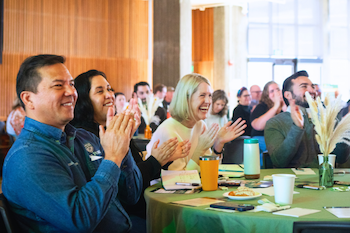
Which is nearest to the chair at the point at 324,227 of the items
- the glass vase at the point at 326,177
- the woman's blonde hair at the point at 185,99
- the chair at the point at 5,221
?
Answer: the glass vase at the point at 326,177

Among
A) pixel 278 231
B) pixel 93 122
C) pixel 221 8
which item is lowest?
pixel 278 231

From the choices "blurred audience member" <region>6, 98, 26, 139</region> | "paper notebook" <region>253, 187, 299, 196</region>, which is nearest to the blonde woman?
"paper notebook" <region>253, 187, 299, 196</region>

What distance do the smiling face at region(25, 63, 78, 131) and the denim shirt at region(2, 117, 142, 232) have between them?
0.04 meters

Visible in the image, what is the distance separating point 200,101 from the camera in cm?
275

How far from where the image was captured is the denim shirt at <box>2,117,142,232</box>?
1237 millimetres

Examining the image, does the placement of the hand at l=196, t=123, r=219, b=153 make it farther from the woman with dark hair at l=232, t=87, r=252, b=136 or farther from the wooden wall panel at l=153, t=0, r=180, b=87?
the wooden wall panel at l=153, t=0, r=180, b=87

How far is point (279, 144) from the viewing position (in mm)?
2949

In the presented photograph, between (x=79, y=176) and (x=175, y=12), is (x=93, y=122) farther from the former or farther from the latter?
(x=175, y=12)

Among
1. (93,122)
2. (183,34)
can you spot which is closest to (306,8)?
(183,34)

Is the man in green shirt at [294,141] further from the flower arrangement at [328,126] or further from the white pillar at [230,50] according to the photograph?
the white pillar at [230,50]

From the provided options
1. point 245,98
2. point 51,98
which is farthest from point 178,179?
point 245,98

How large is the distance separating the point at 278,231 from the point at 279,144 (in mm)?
1749

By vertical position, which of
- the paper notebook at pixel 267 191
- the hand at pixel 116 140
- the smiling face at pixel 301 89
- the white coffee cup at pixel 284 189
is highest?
the smiling face at pixel 301 89

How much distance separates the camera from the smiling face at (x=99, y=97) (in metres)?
2.30
